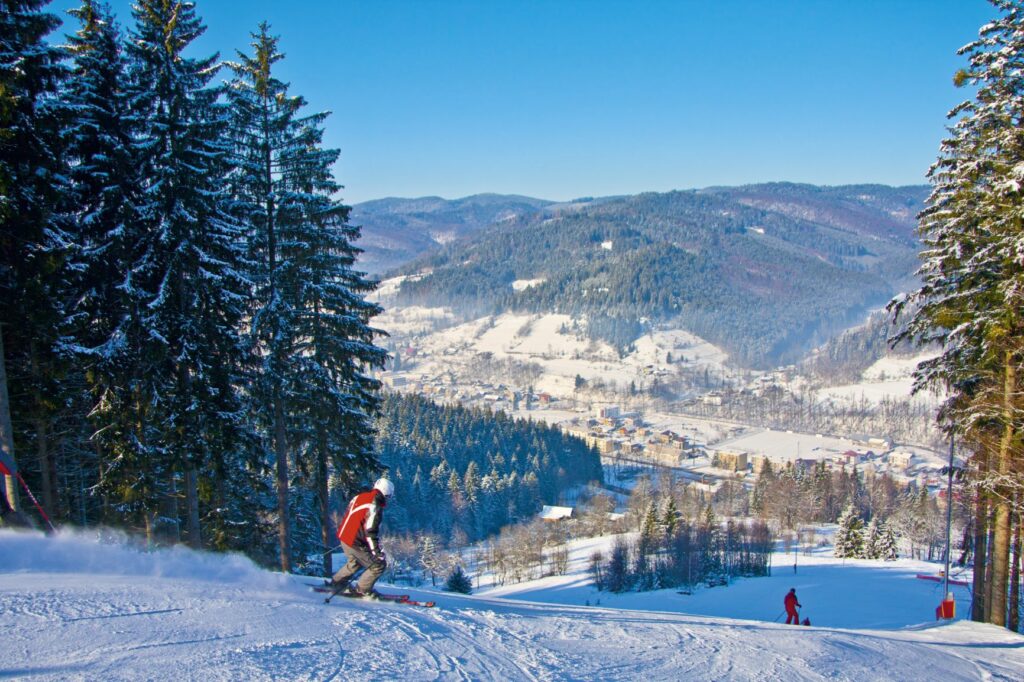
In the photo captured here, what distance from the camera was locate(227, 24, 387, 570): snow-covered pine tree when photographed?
13.5m

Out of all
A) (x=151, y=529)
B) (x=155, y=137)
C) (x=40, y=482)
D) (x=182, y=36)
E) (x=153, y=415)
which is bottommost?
(x=151, y=529)

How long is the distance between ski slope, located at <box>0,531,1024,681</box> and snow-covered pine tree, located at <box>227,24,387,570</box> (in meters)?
6.14

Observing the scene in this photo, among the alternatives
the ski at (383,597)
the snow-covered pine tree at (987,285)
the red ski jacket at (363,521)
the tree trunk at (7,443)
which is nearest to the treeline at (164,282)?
the tree trunk at (7,443)

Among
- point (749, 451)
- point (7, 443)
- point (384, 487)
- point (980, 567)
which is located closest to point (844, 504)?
point (749, 451)

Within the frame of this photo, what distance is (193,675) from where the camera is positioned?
4.55 m

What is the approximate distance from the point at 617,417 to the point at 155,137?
112240mm

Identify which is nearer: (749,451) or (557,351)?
(749,451)

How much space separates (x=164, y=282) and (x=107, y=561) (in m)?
5.93

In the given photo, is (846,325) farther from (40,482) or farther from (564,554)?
(40,482)

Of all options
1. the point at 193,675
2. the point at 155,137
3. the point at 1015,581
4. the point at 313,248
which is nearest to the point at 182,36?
the point at 155,137

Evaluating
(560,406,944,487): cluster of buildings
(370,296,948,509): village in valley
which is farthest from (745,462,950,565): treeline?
(560,406,944,487): cluster of buildings

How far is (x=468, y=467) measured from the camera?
64.8m

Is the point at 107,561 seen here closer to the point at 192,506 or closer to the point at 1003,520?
the point at 192,506

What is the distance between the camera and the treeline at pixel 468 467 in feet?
193
